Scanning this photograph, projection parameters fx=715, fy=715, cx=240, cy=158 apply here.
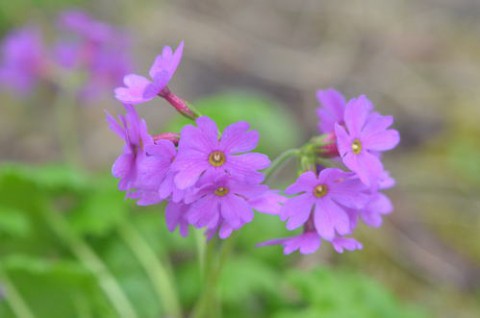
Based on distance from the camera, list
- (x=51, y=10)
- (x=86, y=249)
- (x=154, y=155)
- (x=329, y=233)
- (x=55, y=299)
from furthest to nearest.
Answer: (x=51, y=10), (x=86, y=249), (x=55, y=299), (x=329, y=233), (x=154, y=155)

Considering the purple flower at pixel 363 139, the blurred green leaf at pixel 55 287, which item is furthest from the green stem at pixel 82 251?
the purple flower at pixel 363 139

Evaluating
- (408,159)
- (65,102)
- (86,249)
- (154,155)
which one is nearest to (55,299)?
(86,249)

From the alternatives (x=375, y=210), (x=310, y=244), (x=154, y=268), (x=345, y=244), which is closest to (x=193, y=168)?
(x=310, y=244)

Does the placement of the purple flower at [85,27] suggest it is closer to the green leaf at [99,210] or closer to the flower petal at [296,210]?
the green leaf at [99,210]

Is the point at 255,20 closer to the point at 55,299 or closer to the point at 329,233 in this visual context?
the point at 55,299

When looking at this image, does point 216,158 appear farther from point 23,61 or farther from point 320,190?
point 23,61

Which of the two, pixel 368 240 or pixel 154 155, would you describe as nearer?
pixel 154 155

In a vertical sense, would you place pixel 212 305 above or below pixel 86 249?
below
